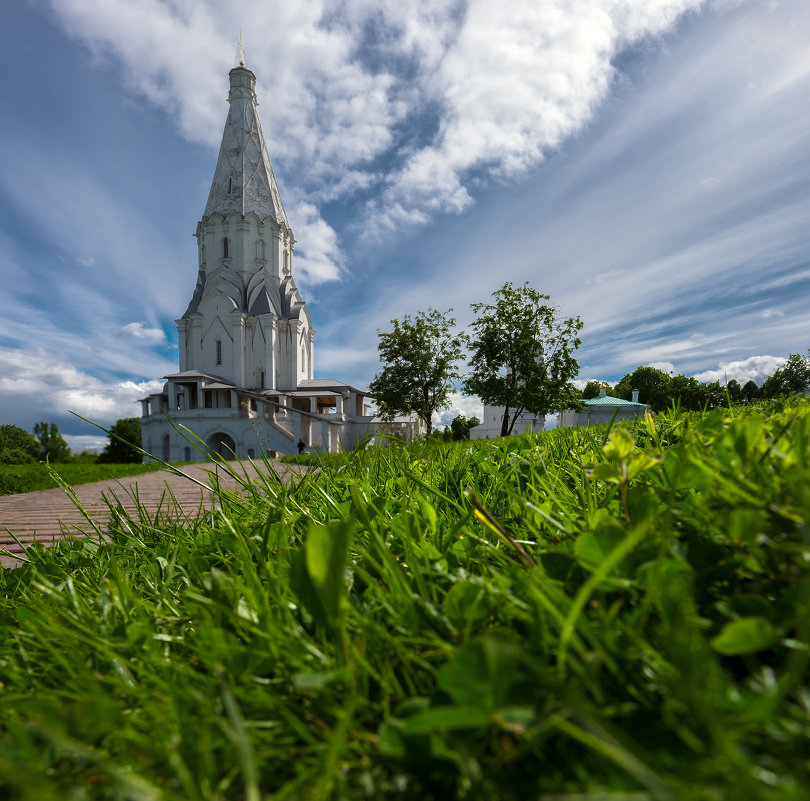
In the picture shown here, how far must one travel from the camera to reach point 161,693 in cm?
58

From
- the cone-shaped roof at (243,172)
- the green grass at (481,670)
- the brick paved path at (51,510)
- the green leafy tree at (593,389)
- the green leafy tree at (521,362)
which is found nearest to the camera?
the green grass at (481,670)

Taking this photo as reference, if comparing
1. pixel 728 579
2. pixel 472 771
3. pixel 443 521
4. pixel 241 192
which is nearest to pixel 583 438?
pixel 443 521

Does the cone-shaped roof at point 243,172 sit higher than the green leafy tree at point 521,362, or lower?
higher

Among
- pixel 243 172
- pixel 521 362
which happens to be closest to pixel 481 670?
pixel 521 362

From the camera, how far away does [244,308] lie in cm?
4353

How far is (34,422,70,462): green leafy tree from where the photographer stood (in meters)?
40.9

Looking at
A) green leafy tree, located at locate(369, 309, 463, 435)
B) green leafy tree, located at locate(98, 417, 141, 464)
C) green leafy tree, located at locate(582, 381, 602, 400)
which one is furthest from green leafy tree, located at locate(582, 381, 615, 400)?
green leafy tree, located at locate(98, 417, 141, 464)

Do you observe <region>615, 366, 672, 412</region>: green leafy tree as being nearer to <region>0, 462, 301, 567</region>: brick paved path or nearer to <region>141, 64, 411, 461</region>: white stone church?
<region>141, 64, 411, 461</region>: white stone church

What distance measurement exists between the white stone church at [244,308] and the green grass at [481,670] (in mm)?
38271

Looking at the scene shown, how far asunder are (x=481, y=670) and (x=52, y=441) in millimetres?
55187

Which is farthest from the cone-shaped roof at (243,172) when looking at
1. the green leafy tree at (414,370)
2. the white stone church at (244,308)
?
the green leafy tree at (414,370)

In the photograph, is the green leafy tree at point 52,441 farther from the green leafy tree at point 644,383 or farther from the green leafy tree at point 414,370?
the green leafy tree at point 644,383

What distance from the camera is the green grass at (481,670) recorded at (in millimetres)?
371

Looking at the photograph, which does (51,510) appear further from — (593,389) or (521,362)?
(593,389)
